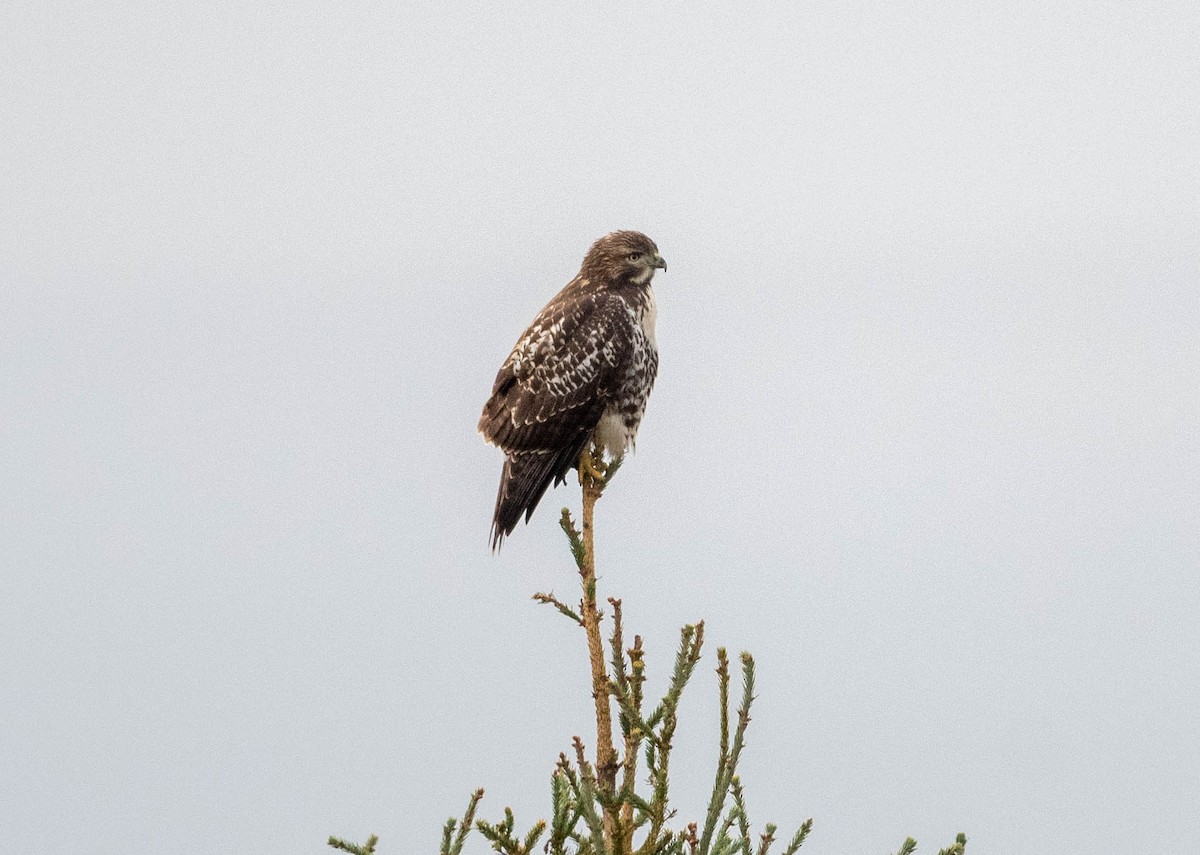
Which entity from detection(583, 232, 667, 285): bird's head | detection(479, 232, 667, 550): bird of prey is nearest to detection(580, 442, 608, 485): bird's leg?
detection(479, 232, 667, 550): bird of prey

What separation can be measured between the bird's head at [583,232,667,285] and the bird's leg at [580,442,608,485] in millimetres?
1296

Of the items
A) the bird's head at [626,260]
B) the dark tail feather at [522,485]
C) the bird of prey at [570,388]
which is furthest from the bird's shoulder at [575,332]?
the dark tail feather at [522,485]

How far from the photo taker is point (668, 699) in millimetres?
5125

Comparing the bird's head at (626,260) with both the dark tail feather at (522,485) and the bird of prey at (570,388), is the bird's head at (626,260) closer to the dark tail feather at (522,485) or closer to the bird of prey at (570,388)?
the bird of prey at (570,388)

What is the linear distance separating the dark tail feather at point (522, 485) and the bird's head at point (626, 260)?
152 centimetres

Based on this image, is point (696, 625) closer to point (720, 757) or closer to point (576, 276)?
point (720, 757)

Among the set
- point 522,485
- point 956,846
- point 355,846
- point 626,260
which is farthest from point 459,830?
point 626,260

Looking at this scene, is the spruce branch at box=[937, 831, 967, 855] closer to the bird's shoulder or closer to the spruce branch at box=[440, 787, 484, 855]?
the spruce branch at box=[440, 787, 484, 855]

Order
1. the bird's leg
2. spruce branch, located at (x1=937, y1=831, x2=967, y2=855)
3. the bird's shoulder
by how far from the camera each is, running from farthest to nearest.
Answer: the bird's shoulder, the bird's leg, spruce branch, located at (x1=937, y1=831, x2=967, y2=855)

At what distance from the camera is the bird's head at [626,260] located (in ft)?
32.2

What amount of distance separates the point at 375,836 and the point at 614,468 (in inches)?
91.0

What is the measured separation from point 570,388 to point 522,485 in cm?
72

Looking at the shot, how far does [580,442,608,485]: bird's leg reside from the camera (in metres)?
7.58

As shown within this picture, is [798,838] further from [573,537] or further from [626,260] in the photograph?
[626,260]
